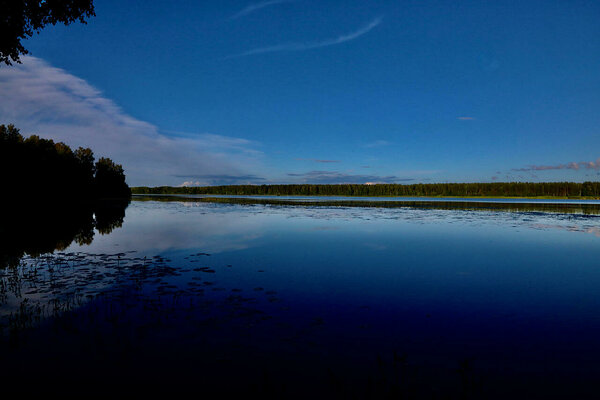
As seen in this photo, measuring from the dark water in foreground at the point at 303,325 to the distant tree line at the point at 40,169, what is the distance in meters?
67.9

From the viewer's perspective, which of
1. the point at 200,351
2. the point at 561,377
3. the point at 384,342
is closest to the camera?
the point at 561,377

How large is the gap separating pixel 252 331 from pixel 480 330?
685 centimetres

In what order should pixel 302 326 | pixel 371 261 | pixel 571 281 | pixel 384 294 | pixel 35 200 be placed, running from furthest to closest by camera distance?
pixel 35 200 → pixel 371 261 → pixel 571 281 → pixel 384 294 → pixel 302 326

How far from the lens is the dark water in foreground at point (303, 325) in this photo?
290 inches

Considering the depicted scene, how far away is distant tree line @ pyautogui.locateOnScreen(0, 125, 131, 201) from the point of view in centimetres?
7169

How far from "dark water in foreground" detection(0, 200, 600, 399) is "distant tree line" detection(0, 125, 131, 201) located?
67.9 m

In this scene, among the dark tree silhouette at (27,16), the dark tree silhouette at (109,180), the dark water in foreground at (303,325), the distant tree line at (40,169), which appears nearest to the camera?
the dark water in foreground at (303,325)

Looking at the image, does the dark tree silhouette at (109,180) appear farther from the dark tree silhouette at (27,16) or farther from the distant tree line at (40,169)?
the dark tree silhouette at (27,16)

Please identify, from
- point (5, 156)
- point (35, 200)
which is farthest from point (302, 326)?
point (35, 200)

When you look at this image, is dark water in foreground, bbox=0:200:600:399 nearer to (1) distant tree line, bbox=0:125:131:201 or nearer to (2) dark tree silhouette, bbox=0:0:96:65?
(2) dark tree silhouette, bbox=0:0:96:65

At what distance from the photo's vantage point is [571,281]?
16.3 meters

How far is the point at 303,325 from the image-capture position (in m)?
10.3

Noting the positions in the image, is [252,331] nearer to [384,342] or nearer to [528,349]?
[384,342]

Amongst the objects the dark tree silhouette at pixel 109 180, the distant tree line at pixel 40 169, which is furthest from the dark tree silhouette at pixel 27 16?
the dark tree silhouette at pixel 109 180
